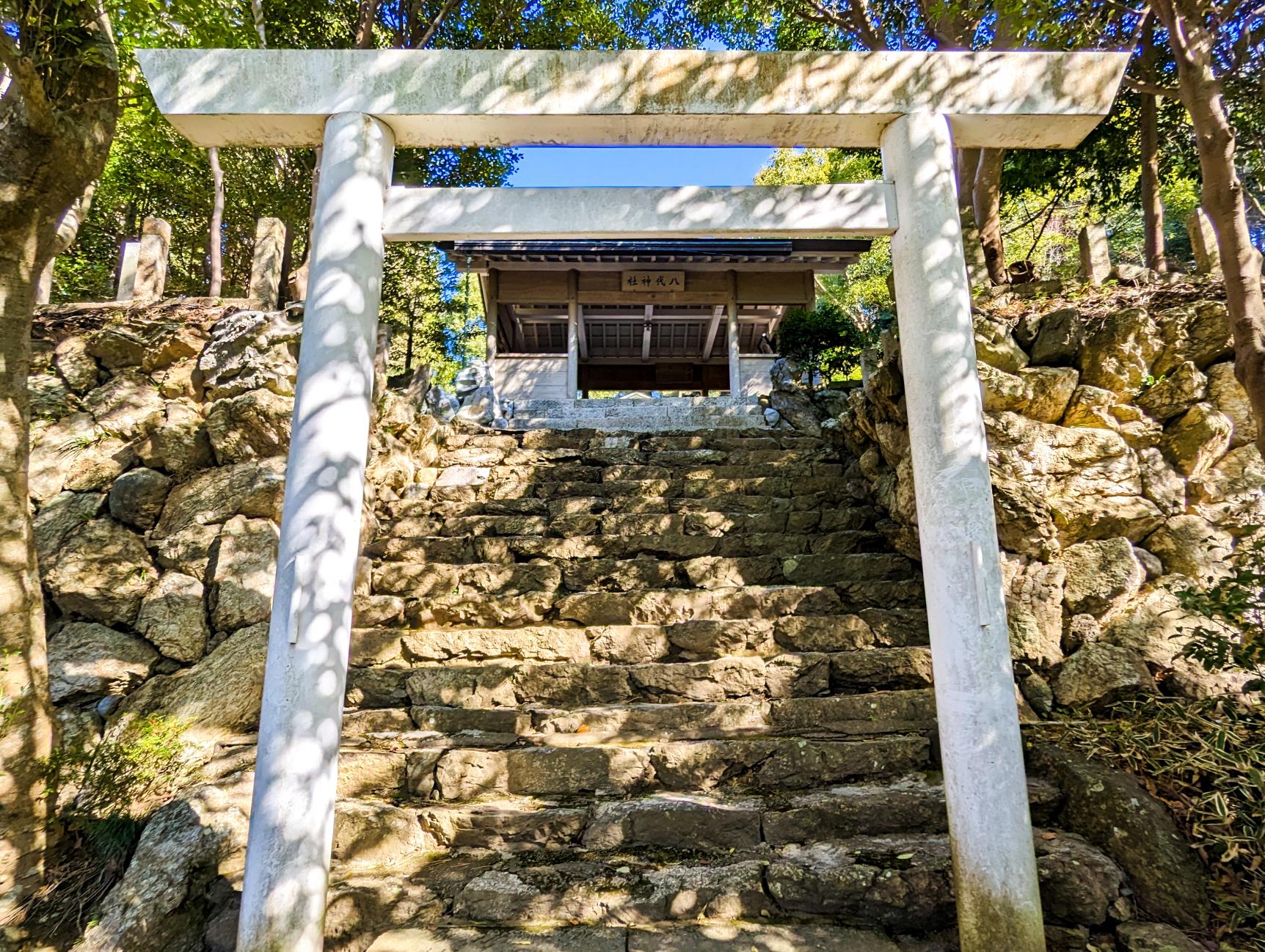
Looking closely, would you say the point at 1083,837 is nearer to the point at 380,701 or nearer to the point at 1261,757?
the point at 1261,757

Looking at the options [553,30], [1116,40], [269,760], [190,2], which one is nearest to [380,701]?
[269,760]

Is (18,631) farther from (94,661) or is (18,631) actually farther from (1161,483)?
(1161,483)

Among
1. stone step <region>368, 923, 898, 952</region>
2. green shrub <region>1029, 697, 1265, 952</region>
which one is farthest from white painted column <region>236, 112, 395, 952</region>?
green shrub <region>1029, 697, 1265, 952</region>

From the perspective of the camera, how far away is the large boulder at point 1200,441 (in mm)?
4461

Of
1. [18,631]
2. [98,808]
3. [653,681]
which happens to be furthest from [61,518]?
[653,681]

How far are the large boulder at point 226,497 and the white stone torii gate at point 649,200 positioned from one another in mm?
2147

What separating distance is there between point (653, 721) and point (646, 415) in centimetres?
535

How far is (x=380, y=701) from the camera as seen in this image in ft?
12.8

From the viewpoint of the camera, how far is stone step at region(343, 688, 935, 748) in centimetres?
358

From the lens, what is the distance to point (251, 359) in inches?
205

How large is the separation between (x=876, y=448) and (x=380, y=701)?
4.19 metres

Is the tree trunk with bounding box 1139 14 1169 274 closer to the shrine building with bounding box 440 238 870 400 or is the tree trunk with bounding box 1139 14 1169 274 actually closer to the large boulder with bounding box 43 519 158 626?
the shrine building with bounding box 440 238 870 400

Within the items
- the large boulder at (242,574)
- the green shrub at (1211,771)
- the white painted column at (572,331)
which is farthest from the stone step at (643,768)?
the white painted column at (572,331)

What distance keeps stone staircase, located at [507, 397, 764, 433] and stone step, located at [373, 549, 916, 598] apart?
2.96m
